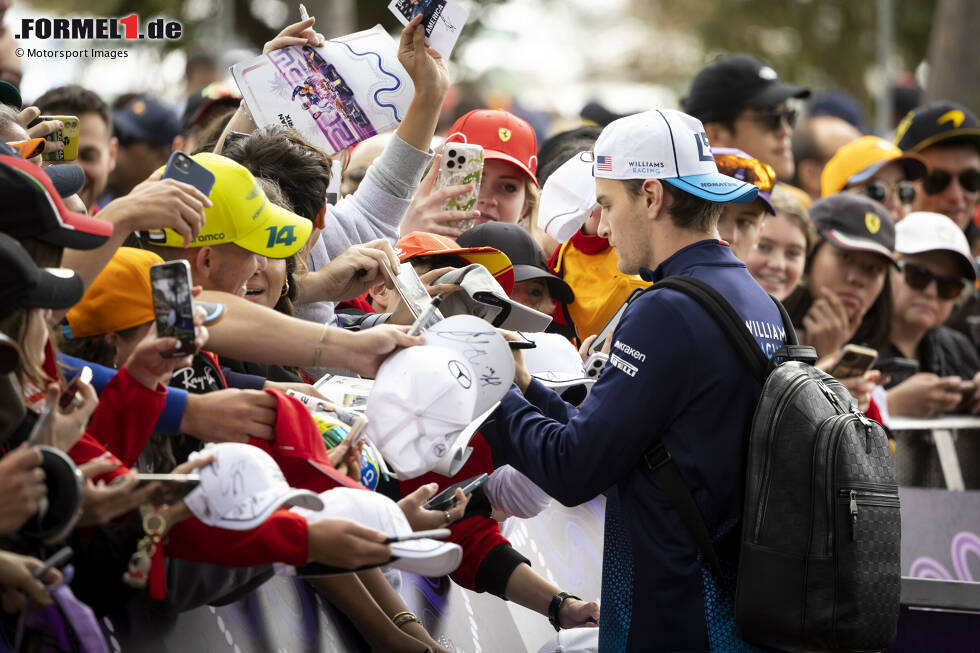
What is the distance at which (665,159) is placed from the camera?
150 inches

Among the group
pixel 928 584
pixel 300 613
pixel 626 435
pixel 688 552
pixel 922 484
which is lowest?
pixel 922 484

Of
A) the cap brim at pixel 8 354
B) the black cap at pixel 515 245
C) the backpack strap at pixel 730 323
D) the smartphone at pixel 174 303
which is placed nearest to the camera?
the cap brim at pixel 8 354

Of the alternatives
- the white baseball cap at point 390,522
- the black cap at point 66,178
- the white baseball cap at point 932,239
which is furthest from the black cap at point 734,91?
the white baseball cap at point 390,522

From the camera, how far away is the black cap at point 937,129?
29.8 ft

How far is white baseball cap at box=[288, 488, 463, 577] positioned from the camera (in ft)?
9.25

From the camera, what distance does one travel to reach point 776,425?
3.49m

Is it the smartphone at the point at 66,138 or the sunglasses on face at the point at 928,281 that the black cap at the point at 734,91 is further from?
the smartphone at the point at 66,138

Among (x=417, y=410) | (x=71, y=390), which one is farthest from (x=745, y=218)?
(x=71, y=390)

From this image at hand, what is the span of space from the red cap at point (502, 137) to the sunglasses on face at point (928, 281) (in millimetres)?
2747

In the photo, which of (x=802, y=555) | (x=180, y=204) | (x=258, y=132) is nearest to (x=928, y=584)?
(x=802, y=555)

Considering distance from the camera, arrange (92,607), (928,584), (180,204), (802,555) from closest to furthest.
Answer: (92,607)
(180,204)
(802,555)
(928,584)

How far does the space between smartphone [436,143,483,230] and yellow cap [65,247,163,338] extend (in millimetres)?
2098

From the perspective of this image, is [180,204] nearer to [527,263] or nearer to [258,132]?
[258,132]

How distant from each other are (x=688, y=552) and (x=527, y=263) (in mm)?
1798
